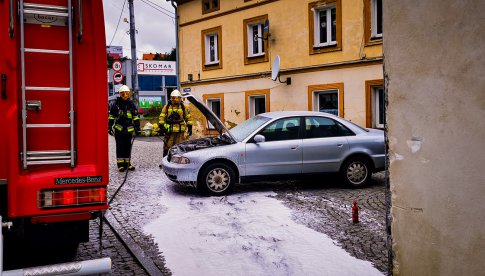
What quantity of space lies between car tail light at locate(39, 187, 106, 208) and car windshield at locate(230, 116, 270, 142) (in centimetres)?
500

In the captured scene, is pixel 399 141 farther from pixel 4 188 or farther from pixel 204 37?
pixel 204 37

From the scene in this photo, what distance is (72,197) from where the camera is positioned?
13.2 feet

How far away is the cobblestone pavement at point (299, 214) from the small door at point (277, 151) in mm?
512

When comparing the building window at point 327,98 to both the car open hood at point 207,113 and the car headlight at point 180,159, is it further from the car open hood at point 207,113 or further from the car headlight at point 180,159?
the car headlight at point 180,159

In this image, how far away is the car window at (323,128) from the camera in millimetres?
9242

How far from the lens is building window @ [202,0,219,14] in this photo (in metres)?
20.5

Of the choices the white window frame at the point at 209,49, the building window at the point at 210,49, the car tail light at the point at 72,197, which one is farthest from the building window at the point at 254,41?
the car tail light at the point at 72,197

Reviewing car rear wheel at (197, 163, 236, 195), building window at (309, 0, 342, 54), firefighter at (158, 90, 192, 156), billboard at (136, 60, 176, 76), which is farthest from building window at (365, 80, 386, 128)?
billboard at (136, 60, 176, 76)

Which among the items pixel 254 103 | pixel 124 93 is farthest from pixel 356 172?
pixel 254 103

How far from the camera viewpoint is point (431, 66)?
2.99m

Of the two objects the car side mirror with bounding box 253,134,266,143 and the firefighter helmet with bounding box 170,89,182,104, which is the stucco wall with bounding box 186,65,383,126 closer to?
the firefighter helmet with bounding box 170,89,182,104

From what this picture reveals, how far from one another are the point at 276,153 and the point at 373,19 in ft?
26.9

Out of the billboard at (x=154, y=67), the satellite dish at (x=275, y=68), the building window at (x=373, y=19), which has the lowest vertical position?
the satellite dish at (x=275, y=68)

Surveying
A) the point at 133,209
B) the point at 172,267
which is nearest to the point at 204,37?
the point at 133,209
